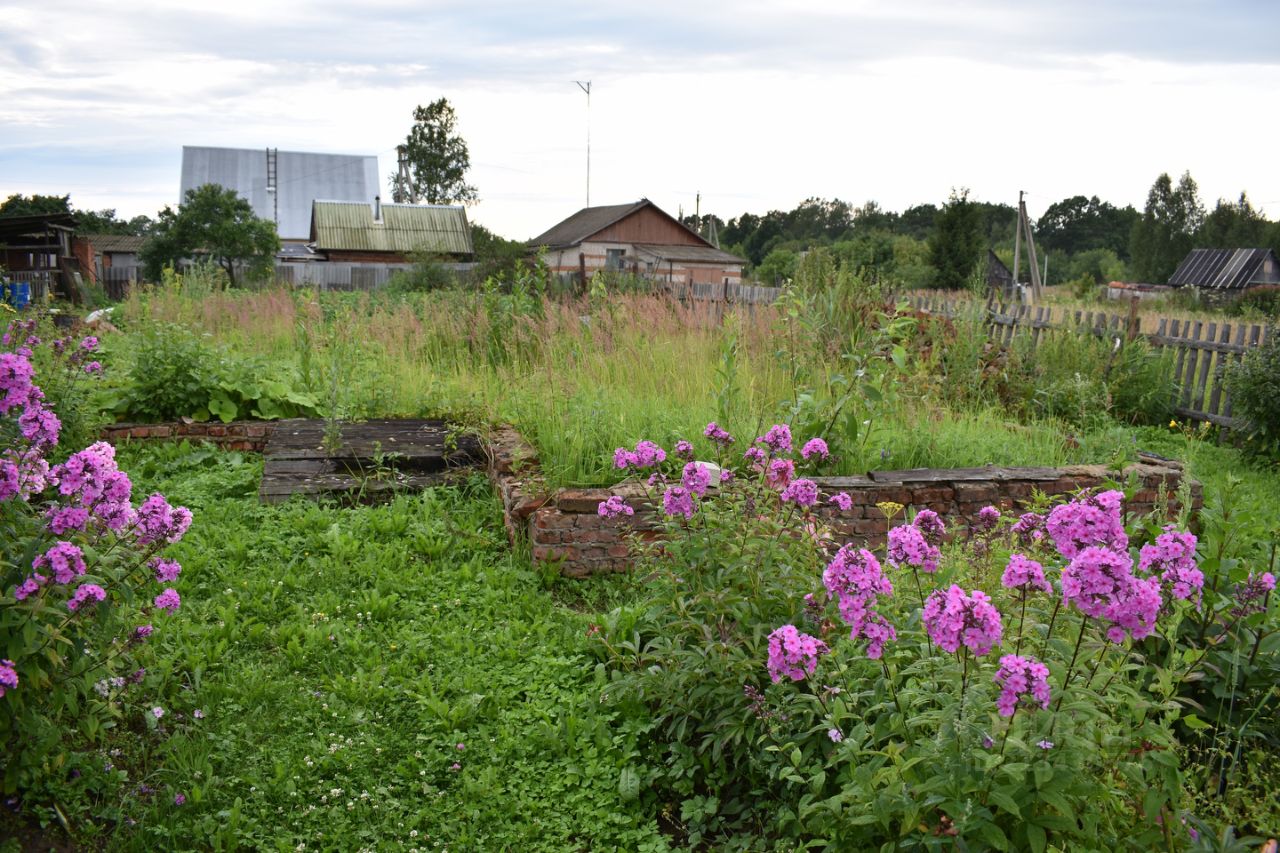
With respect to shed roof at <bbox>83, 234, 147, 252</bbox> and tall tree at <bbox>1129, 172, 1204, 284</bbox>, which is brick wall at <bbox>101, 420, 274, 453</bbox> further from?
tall tree at <bbox>1129, 172, 1204, 284</bbox>

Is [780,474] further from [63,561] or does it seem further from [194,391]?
[194,391]

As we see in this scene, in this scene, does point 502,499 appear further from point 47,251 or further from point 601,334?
point 47,251

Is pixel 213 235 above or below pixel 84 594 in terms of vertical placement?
above

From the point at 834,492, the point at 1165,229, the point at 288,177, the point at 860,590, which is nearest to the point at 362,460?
the point at 834,492

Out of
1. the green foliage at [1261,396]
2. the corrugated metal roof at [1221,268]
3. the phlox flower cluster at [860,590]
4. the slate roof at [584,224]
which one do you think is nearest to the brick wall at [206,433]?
the phlox flower cluster at [860,590]

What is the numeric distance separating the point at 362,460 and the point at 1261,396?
745 centimetres

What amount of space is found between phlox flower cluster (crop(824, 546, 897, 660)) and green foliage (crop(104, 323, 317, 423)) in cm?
586

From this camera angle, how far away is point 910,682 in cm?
250

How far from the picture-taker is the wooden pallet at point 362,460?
5.70 meters

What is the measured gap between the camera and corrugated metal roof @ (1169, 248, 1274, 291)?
41.9 meters

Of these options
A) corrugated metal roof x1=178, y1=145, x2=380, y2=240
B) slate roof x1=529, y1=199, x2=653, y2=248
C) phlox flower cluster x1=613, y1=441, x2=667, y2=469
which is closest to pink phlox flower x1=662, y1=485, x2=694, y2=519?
phlox flower cluster x1=613, y1=441, x2=667, y2=469

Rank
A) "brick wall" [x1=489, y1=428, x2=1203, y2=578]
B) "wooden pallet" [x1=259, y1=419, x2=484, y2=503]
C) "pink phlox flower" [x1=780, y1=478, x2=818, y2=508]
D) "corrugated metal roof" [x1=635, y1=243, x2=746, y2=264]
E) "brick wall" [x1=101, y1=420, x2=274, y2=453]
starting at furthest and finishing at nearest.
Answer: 1. "corrugated metal roof" [x1=635, y1=243, x2=746, y2=264]
2. "brick wall" [x1=101, y1=420, x2=274, y2=453]
3. "wooden pallet" [x1=259, y1=419, x2=484, y2=503]
4. "brick wall" [x1=489, y1=428, x2=1203, y2=578]
5. "pink phlox flower" [x1=780, y1=478, x2=818, y2=508]

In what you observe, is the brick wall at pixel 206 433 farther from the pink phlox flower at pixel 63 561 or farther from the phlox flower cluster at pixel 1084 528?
the phlox flower cluster at pixel 1084 528

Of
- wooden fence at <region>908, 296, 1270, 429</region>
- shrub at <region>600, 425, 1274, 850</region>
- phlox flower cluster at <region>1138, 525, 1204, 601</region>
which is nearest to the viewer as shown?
shrub at <region>600, 425, 1274, 850</region>
